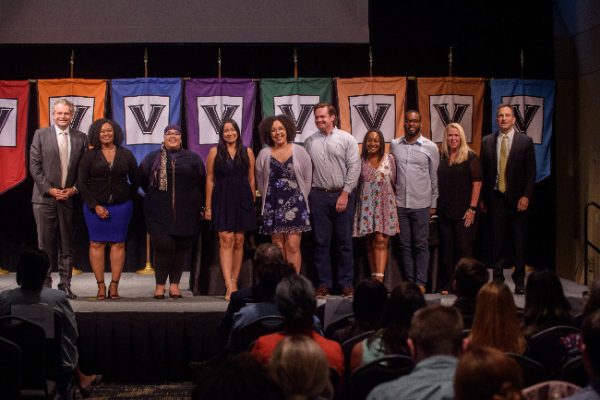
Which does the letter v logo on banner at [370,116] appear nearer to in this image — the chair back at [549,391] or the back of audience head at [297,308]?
the back of audience head at [297,308]

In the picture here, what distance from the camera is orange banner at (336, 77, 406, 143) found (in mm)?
8320

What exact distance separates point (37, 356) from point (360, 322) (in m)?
1.49

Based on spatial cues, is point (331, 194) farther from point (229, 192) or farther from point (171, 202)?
point (171, 202)

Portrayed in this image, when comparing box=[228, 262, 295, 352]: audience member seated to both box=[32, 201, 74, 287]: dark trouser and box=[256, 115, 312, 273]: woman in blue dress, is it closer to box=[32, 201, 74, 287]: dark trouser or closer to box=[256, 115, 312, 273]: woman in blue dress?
box=[256, 115, 312, 273]: woman in blue dress

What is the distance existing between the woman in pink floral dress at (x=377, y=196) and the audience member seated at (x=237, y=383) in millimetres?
4753

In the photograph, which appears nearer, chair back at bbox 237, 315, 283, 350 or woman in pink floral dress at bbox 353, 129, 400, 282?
chair back at bbox 237, 315, 283, 350

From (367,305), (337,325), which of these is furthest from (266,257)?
(367,305)

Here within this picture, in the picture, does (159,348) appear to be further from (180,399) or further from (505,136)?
(505,136)

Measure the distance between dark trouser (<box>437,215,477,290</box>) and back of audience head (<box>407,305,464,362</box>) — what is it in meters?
4.24

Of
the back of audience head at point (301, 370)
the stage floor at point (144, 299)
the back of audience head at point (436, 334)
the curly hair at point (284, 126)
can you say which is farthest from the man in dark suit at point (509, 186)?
the back of audience head at point (301, 370)

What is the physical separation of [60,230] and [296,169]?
1.94m

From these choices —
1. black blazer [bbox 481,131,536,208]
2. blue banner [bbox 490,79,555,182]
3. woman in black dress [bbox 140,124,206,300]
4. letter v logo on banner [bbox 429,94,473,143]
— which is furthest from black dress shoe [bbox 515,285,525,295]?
woman in black dress [bbox 140,124,206,300]

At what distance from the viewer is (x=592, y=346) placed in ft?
8.32

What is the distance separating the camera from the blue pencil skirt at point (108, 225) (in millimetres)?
6652
